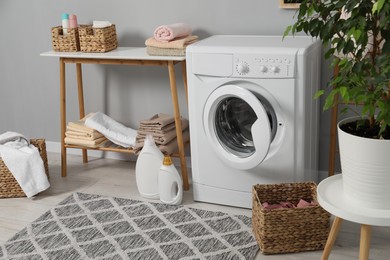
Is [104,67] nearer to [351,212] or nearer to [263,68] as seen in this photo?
[263,68]

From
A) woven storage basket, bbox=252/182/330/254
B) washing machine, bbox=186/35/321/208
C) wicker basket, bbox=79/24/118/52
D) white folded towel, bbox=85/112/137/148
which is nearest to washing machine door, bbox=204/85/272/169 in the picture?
washing machine, bbox=186/35/321/208

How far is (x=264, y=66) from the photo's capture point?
2.48 metres

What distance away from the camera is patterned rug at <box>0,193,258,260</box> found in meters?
2.40

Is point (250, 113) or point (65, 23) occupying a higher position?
point (65, 23)

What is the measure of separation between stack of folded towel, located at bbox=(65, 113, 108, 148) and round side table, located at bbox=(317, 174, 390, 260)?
1634mm

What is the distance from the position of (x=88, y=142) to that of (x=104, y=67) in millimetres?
538

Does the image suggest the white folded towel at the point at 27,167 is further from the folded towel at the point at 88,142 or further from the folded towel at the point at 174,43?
the folded towel at the point at 174,43

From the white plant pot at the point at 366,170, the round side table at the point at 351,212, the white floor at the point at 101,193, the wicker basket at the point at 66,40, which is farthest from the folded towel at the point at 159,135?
the white plant pot at the point at 366,170

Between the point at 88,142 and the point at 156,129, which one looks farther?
the point at 88,142

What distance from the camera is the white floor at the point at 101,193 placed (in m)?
2.37

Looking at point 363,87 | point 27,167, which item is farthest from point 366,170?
→ point 27,167

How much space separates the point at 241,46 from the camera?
2.56 metres

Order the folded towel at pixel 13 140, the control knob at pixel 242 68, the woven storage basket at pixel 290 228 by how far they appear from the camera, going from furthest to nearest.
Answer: the folded towel at pixel 13 140
the control knob at pixel 242 68
the woven storage basket at pixel 290 228

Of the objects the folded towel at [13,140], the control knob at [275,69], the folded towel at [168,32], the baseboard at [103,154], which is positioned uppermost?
the folded towel at [168,32]
